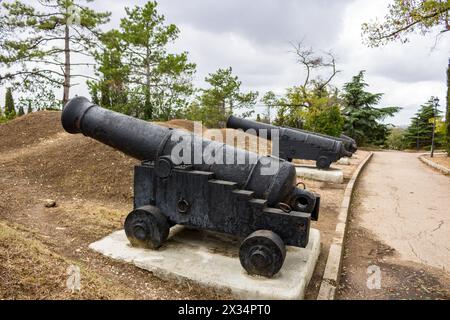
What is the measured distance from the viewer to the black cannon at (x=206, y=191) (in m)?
3.33

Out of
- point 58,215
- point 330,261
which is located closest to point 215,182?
point 330,261

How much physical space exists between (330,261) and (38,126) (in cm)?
1102

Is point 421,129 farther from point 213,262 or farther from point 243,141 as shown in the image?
point 213,262

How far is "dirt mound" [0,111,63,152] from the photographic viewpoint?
1055cm

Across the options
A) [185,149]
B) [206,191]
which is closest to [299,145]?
[185,149]

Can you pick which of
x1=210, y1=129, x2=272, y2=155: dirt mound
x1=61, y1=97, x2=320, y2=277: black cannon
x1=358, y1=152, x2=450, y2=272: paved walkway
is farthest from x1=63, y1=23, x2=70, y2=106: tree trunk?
x1=61, y1=97, x2=320, y2=277: black cannon

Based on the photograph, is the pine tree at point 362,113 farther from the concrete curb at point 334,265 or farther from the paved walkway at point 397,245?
the concrete curb at point 334,265

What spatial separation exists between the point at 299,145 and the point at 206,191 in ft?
20.9

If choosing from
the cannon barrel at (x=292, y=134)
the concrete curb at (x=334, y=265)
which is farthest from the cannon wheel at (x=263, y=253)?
the cannon barrel at (x=292, y=134)

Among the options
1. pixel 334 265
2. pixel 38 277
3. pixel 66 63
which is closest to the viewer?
pixel 38 277

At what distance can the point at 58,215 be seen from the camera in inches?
210

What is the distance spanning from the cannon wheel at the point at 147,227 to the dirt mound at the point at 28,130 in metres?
8.21

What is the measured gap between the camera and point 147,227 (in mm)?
3846
